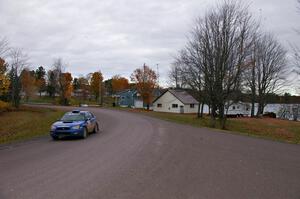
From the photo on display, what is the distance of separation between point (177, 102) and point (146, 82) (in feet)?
27.7

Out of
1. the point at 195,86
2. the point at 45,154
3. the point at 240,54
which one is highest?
the point at 240,54

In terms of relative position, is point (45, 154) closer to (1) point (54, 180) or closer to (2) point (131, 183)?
(1) point (54, 180)

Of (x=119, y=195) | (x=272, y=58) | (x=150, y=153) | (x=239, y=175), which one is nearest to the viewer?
(x=119, y=195)

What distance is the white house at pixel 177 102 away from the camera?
72.8 metres

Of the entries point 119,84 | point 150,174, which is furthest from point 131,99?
point 150,174

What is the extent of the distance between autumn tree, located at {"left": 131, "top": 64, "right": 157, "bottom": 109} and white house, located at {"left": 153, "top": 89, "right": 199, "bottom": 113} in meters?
3.13

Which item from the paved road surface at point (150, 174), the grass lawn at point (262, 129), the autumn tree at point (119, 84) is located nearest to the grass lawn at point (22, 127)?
the paved road surface at point (150, 174)

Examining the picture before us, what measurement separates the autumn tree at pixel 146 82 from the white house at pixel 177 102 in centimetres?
313

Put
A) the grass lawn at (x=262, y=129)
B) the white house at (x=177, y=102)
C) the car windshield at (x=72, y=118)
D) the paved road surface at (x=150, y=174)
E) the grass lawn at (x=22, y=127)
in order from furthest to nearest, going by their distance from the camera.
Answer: the white house at (x=177, y=102) → the grass lawn at (x=262, y=129) → the grass lawn at (x=22, y=127) → the car windshield at (x=72, y=118) → the paved road surface at (x=150, y=174)

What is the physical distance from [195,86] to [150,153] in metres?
27.5

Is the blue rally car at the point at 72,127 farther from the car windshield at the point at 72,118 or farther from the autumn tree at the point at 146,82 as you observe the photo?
the autumn tree at the point at 146,82

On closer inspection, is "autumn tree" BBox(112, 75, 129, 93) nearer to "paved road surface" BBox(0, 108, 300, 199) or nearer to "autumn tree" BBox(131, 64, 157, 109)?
"autumn tree" BBox(131, 64, 157, 109)

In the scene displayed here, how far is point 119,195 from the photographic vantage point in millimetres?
6293

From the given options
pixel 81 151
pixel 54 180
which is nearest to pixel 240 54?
pixel 81 151
